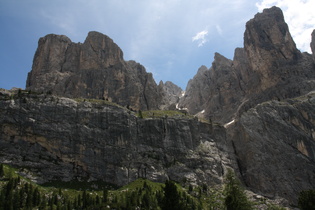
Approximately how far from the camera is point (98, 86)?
198125 mm

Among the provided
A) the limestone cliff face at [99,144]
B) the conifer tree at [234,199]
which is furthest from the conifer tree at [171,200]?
the limestone cliff face at [99,144]

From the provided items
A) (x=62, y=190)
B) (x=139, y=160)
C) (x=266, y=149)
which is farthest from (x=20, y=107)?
(x=266, y=149)

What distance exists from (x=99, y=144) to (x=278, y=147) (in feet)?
263

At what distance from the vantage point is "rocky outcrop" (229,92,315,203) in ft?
458

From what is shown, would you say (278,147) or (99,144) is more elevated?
(99,144)

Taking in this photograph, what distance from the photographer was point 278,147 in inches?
5935

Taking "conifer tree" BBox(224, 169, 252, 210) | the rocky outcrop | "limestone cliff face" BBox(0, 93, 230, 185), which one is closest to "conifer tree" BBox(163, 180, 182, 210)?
"conifer tree" BBox(224, 169, 252, 210)

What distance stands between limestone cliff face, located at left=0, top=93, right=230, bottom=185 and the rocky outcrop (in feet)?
43.9

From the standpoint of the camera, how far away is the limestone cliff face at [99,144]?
130 m

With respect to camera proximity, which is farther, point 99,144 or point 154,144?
point 154,144

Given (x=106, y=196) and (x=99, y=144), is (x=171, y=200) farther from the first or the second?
(x=99, y=144)

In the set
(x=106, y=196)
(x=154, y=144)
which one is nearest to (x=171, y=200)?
(x=106, y=196)

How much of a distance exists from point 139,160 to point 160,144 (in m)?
15.6

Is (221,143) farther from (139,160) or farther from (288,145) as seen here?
(139,160)
